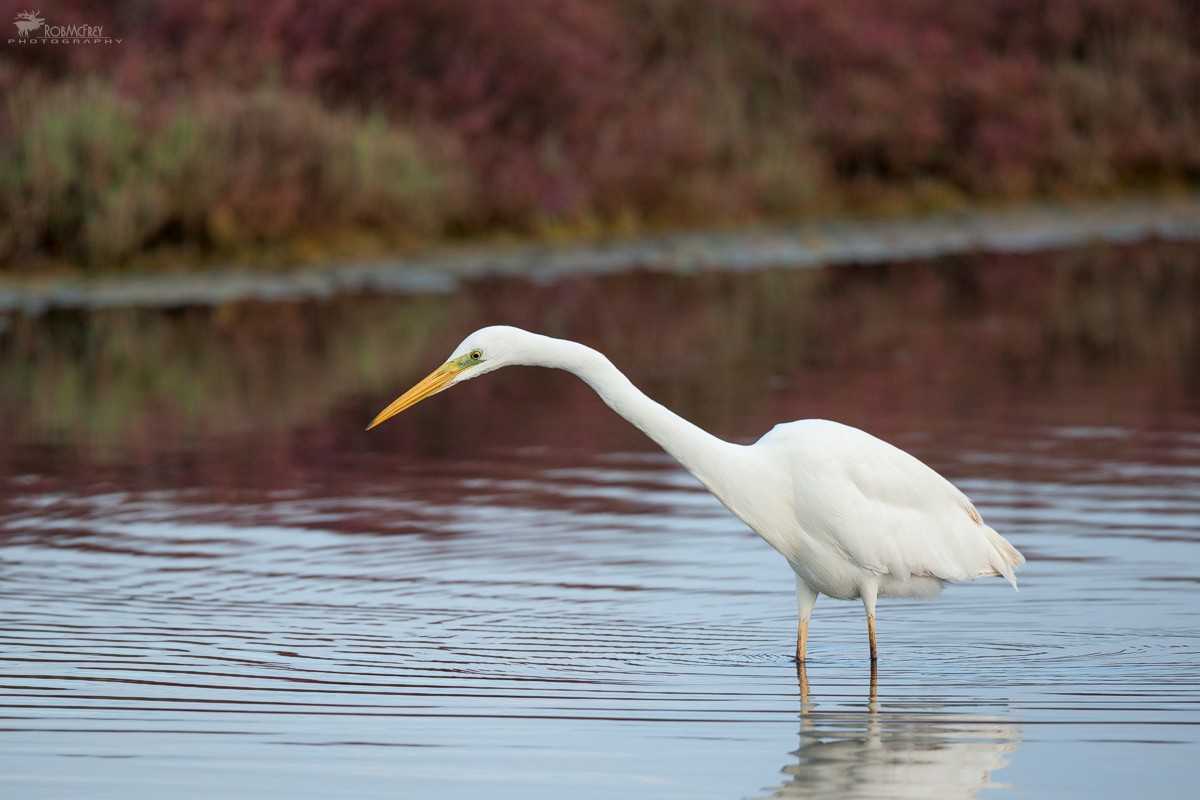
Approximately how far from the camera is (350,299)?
17.2 metres

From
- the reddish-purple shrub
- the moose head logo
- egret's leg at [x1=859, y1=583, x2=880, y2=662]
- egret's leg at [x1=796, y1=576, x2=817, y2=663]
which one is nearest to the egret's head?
egret's leg at [x1=796, y1=576, x2=817, y2=663]

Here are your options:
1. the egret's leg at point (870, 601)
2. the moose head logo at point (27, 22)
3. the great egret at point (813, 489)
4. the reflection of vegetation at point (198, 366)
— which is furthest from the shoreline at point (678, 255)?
the egret's leg at point (870, 601)

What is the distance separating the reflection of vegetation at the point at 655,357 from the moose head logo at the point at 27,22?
500 cm

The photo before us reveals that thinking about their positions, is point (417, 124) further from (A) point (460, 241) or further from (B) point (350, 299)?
(B) point (350, 299)

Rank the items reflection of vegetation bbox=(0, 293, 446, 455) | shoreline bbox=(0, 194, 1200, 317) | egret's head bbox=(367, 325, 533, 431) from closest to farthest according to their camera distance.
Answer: egret's head bbox=(367, 325, 533, 431) → reflection of vegetation bbox=(0, 293, 446, 455) → shoreline bbox=(0, 194, 1200, 317)

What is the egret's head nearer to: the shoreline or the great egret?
the great egret

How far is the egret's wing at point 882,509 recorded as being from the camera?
589 cm

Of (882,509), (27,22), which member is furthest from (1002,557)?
(27,22)

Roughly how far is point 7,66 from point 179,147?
2.34 meters

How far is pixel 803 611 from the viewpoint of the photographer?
606 cm

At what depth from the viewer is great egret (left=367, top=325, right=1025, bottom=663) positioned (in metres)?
5.76

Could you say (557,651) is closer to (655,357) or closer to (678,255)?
(655,357)

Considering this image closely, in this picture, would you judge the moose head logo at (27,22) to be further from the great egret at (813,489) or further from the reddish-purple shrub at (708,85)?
the great egret at (813,489)

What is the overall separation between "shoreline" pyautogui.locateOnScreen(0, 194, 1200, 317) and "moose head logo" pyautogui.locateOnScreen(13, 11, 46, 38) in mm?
3667
